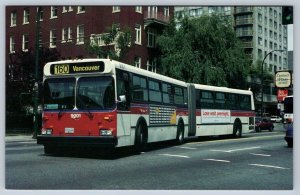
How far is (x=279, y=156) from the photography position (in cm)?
1039

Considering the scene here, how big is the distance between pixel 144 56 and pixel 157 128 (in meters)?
2.14

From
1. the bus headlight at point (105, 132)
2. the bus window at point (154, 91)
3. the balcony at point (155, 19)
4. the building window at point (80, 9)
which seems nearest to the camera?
the building window at point (80, 9)

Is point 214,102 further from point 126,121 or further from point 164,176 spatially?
point 164,176

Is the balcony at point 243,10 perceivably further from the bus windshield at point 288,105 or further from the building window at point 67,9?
the building window at point 67,9

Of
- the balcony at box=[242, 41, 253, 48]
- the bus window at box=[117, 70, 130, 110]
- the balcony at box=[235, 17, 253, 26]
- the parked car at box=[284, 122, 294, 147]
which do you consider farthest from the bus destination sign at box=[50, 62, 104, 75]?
the parked car at box=[284, 122, 294, 147]

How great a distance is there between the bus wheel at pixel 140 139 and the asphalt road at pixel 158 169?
433mm

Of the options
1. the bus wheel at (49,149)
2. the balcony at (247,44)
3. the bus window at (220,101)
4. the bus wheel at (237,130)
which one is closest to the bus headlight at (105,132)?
the bus wheel at (49,149)

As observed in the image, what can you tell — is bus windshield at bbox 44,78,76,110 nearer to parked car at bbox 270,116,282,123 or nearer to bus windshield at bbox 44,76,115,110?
bus windshield at bbox 44,76,115,110

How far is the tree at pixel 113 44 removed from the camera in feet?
36.8

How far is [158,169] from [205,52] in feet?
11.9

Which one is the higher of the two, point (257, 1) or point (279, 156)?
point (257, 1)

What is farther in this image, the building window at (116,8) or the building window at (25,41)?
the building window at (25,41)

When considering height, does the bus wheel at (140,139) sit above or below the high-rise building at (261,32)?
below

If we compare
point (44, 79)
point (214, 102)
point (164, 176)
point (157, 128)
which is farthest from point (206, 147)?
point (44, 79)
